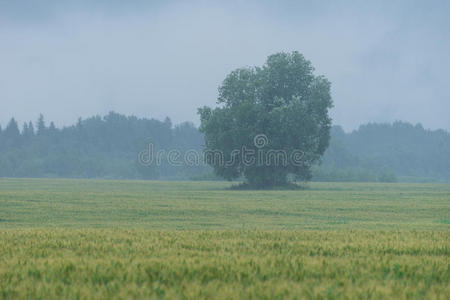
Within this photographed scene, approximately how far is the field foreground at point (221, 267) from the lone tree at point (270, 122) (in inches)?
2218

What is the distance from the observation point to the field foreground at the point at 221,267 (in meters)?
7.64

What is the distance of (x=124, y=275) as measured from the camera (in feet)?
28.7

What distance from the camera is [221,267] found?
941cm

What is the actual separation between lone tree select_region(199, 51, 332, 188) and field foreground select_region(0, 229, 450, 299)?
5634cm

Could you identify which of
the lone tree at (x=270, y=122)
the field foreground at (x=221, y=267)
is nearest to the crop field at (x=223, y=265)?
the field foreground at (x=221, y=267)

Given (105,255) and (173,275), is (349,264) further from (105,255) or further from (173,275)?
(105,255)

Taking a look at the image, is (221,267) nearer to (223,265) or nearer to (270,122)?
(223,265)

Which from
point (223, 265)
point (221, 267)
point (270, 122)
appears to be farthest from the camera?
point (270, 122)

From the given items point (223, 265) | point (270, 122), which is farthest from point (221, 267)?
point (270, 122)

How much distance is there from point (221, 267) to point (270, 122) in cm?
6166

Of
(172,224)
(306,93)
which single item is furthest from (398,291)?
(306,93)

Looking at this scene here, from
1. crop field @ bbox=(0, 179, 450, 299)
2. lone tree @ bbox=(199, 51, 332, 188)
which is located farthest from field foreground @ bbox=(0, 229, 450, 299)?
lone tree @ bbox=(199, 51, 332, 188)

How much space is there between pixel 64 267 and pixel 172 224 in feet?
50.6

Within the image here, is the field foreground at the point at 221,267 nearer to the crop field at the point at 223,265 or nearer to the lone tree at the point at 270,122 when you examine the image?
the crop field at the point at 223,265
